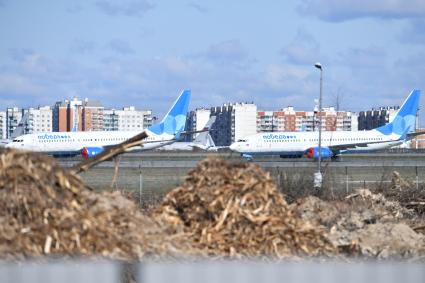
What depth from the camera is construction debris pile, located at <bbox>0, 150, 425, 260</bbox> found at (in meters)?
7.74

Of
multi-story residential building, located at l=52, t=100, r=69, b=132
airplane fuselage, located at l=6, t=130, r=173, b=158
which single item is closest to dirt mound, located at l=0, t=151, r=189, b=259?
airplane fuselage, located at l=6, t=130, r=173, b=158

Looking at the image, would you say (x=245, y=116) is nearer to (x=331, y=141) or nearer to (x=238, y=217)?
(x=331, y=141)

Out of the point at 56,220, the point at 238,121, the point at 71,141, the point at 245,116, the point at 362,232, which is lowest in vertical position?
the point at 362,232

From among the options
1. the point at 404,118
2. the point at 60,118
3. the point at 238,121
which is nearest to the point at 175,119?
the point at 404,118

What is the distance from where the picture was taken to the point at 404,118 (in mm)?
72125

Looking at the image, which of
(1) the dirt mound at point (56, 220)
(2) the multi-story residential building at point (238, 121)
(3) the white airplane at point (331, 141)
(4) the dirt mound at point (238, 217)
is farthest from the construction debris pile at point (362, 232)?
(2) the multi-story residential building at point (238, 121)

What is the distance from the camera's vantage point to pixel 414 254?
1128 cm

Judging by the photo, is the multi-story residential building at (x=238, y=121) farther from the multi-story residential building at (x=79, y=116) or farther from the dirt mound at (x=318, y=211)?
the dirt mound at (x=318, y=211)

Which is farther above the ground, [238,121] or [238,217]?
[238,121]

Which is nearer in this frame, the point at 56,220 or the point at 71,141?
the point at 56,220

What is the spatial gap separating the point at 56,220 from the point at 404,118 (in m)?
67.3

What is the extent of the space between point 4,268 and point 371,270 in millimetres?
3176

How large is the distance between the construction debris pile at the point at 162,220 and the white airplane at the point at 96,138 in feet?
176

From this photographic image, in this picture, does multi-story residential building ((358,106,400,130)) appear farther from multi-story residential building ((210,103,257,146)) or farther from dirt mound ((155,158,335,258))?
dirt mound ((155,158,335,258))
